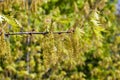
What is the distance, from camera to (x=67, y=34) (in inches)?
104

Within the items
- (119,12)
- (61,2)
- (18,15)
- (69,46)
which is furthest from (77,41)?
(119,12)

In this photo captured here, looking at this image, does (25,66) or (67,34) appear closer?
(67,34)

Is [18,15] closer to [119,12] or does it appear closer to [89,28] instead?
[89,28]

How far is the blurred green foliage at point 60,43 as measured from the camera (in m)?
2.60

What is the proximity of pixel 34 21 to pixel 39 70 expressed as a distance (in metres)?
0.84

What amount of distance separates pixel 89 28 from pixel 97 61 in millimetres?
4151

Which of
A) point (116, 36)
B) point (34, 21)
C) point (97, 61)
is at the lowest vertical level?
point (97, 61)

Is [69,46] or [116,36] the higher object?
[69,46]

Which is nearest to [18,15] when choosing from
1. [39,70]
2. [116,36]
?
[39,70]

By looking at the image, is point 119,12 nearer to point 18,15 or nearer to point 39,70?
point 39,70

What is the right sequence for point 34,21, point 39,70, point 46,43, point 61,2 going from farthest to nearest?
point 61,2 → point 39,70 → point 34,21 → point 46,43

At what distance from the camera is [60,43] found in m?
2.60

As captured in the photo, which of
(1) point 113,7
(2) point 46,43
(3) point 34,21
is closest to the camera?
(2) point 46,43

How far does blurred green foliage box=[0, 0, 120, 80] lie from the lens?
260 centimetres
